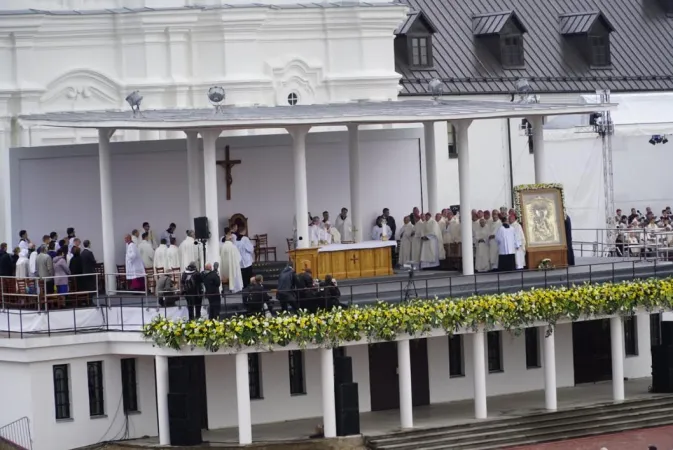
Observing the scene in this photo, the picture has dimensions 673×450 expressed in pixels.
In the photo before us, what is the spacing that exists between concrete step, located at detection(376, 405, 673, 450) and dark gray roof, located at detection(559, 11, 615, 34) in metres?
26.4

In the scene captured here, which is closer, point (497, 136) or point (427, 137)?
point (427, 137)

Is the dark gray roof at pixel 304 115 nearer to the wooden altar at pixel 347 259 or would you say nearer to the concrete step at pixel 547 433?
the wooden altar at pixel 347 259

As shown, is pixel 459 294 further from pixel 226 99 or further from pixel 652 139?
pixel 652 139

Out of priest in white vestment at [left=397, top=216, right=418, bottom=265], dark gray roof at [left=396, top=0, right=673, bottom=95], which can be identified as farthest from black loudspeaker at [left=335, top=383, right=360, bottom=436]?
dark gray roof at [left=396, top=0, right=673, bottom=95]

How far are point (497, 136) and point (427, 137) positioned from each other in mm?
15993

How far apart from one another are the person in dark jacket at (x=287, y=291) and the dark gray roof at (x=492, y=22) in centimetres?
2700

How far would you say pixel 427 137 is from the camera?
186 feet

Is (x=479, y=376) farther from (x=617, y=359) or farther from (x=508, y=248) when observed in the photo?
(x=508, y=248)

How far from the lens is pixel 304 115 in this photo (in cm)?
5125

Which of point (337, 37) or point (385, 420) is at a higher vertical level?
point (337, 37)

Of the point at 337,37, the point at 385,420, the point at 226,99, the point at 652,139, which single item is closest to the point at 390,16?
the point at 337,37

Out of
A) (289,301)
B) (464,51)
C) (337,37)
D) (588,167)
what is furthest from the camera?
(464,51)

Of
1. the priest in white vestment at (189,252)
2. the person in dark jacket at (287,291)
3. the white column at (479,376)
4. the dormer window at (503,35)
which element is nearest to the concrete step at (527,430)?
the white column at (479,376)

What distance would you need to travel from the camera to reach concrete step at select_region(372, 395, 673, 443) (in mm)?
49062
